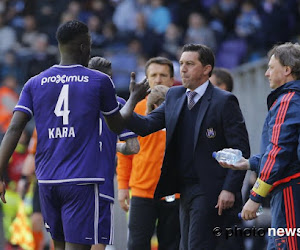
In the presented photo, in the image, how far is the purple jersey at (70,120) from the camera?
6754 mm

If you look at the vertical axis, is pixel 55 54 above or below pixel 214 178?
above

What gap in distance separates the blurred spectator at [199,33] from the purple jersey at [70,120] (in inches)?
478

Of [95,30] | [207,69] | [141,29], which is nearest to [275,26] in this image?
[141,29]

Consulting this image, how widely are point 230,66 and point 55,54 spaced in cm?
360

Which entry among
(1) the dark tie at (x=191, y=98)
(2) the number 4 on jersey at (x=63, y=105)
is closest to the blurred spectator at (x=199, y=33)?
(1) the dark tie at (x=191, y=98)

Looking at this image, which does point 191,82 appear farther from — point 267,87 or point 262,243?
point 267,87

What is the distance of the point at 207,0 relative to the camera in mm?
20547

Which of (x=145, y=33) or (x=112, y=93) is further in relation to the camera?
(x=145, y=33)

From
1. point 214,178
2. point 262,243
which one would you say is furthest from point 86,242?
point 262,243

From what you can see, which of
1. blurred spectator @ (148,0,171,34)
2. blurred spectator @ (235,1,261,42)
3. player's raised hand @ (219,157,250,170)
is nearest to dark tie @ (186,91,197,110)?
player's raised hand @ (219,157,250,170)

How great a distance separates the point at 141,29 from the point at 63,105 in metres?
12.7

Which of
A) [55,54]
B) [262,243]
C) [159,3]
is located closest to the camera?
[262,243]

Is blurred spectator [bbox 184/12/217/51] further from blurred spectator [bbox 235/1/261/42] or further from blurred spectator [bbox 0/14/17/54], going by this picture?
blurred spectator [bbox 0/14/17/54]

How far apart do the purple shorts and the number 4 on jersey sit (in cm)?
54
